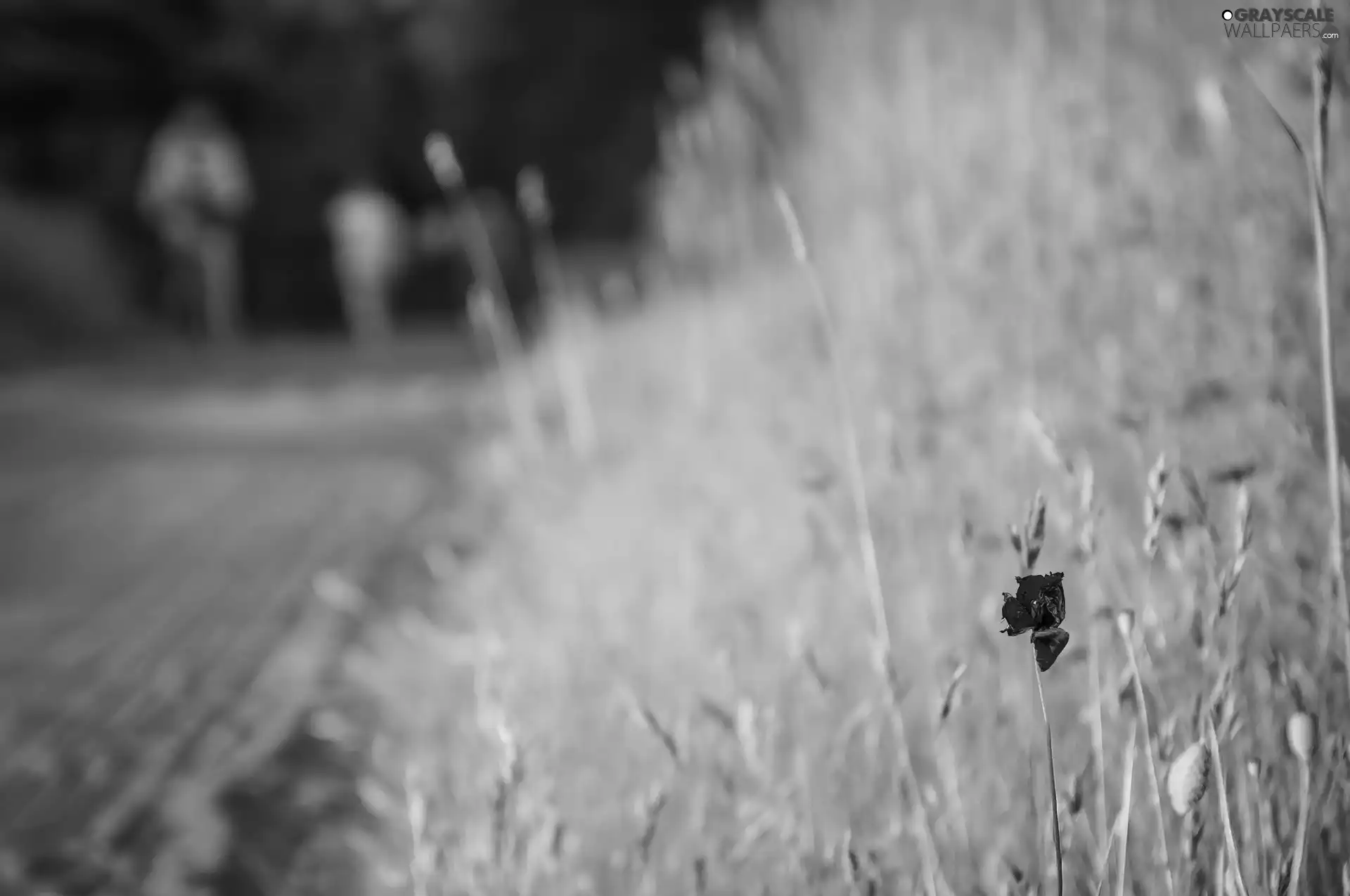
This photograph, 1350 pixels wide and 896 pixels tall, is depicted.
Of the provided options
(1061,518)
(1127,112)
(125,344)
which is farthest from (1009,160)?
(125,344)

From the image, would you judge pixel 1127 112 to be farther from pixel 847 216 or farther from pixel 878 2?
pixel 878 2

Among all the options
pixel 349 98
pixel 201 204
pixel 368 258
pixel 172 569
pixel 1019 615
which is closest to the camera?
pixel 1019 615

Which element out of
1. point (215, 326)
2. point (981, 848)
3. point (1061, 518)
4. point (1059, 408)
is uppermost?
point (215, 326)

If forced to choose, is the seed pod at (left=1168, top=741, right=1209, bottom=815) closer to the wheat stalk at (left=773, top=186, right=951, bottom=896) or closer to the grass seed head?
the grass seed head

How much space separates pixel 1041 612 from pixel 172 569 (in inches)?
96.1

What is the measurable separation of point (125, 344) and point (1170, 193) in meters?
8.55

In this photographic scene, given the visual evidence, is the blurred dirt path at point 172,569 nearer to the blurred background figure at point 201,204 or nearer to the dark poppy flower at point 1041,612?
the dark poppy flower at point 1041,612

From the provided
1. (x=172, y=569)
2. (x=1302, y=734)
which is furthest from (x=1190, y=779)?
(x=172, y=569)

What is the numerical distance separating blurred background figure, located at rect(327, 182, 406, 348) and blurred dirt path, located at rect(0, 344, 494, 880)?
3.42 meters

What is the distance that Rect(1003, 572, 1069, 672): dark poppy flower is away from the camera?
0.72 m

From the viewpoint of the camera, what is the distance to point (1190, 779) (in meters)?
0.77

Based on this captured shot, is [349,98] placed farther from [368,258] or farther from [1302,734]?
[1302,734]

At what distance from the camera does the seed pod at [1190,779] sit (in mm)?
764

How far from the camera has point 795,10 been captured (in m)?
4.63
